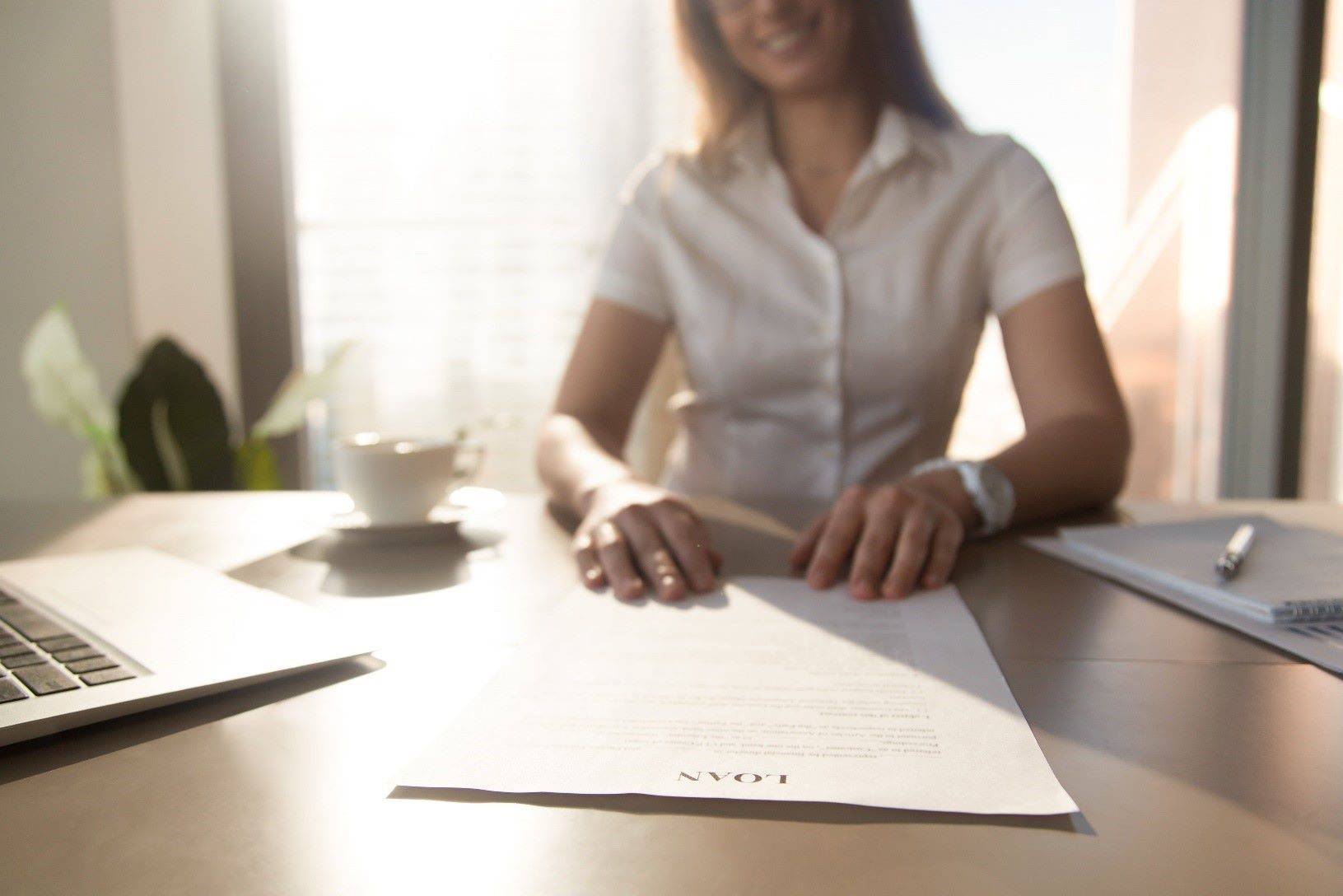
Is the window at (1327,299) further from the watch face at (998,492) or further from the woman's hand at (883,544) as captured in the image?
the woman's hand at (883,544)

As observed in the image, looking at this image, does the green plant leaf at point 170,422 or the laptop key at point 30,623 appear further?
the green plant leaf at point 170,422

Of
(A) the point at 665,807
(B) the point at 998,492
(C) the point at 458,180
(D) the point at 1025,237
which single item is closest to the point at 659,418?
(C) the point at 458,180

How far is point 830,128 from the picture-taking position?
50.4 inches

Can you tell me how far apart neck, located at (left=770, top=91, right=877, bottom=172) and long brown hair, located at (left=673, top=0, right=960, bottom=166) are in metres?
0.03

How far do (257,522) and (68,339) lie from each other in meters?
0.80

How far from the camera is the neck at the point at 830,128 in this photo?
1273mm

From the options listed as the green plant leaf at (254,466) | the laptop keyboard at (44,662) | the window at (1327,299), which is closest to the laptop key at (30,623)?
the laptop keyboard at (44,662)

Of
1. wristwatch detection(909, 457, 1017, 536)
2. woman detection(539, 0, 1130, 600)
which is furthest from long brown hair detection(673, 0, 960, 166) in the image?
wristwatch detection(909, 457, 1017, 536)

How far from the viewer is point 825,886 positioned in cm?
25

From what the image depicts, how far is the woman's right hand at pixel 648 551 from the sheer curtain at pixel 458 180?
1446 millimetres

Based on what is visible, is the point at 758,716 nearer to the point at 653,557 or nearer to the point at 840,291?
the point at 653,557

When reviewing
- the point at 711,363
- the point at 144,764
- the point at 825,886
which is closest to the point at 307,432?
the point at 711,363

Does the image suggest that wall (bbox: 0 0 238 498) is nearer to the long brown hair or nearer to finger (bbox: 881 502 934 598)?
the long brown hair

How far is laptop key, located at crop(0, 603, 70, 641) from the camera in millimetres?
445
